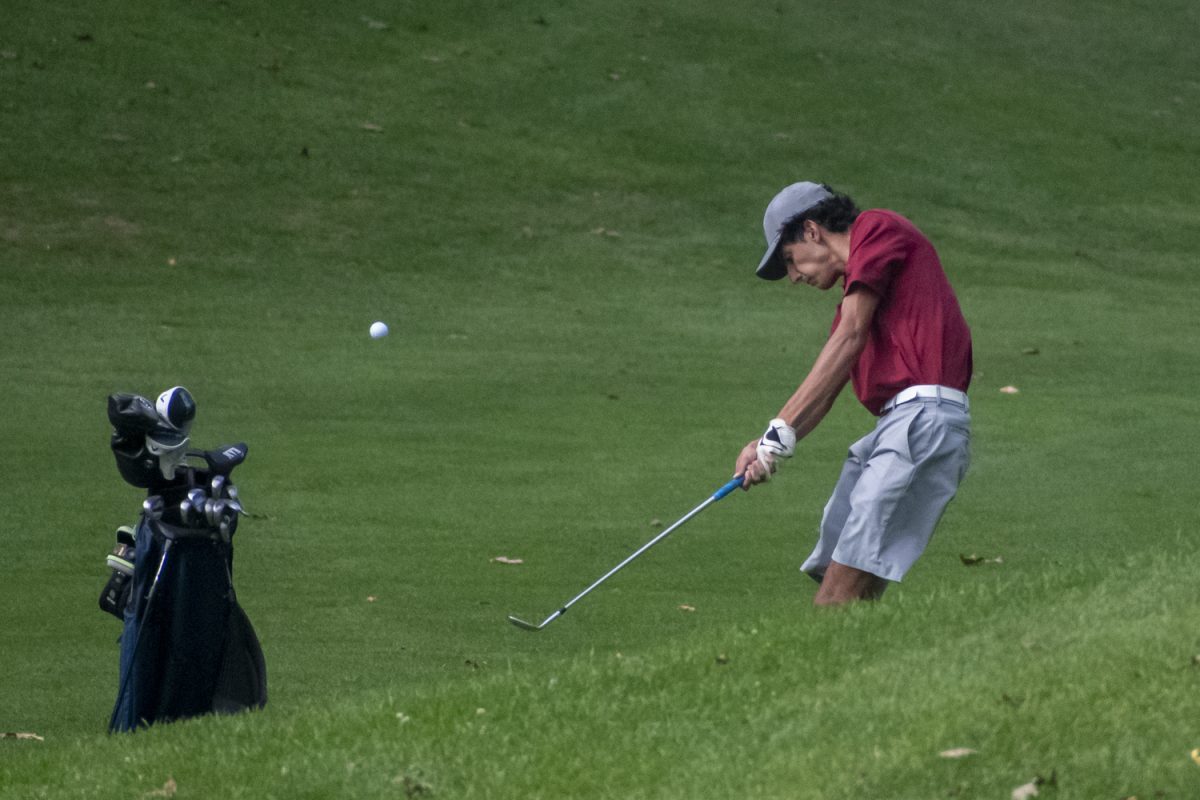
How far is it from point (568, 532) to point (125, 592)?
375cm

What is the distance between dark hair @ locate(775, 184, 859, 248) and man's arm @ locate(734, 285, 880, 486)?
337 millimetres

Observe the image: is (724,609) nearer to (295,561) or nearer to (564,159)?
(295,561)

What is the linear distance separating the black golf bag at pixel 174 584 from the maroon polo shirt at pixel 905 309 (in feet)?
7.20

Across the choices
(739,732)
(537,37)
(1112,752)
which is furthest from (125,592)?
(537,37)

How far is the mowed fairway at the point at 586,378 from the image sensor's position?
564 centimetres

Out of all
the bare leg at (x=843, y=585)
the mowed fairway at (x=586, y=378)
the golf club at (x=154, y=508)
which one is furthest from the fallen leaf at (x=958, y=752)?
the golf club at (x=154, y=508)

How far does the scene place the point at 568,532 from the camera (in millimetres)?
10219

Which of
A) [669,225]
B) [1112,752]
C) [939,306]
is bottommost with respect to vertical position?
[669,225]

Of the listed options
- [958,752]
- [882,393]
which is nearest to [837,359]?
[882,393]

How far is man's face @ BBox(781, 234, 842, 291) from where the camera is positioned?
259 inches

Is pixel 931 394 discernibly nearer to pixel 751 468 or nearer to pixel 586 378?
pixel 751 468

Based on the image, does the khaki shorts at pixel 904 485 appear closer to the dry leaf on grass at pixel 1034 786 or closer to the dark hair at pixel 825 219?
the dark hair at pixel 825 219

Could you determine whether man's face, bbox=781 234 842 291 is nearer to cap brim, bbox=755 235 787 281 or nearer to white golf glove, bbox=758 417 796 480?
cap brim, bbox=755 235 787 281

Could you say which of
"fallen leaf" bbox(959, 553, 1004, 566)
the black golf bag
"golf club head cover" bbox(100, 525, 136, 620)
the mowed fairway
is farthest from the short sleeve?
"fallen leaf" bbox(959, 553, 1004, 566)
